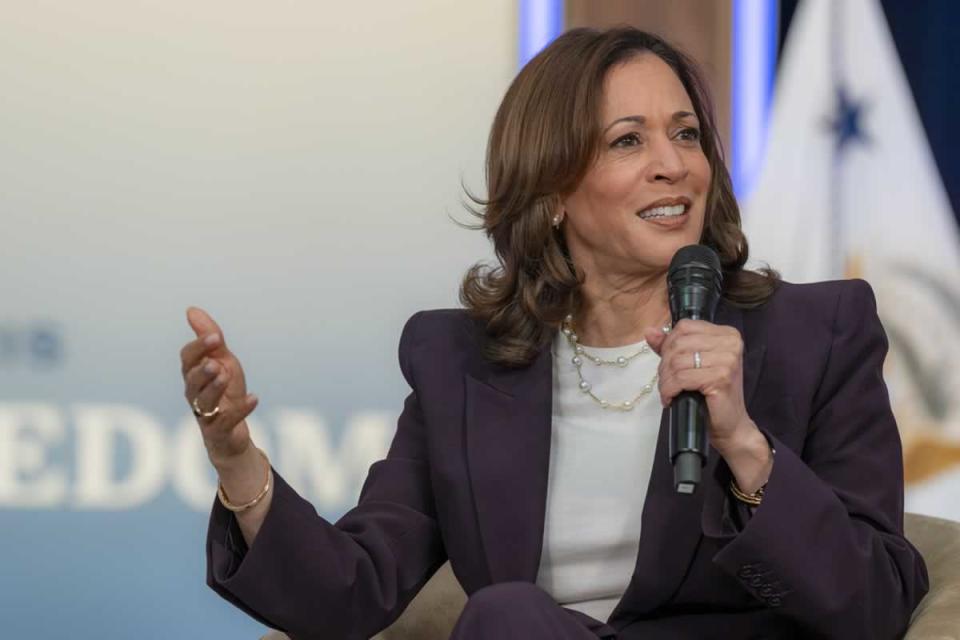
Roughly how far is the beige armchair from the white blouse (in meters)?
0.28

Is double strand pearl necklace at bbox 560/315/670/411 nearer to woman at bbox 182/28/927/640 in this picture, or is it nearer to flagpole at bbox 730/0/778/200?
woman at bbox 182/28/927/640

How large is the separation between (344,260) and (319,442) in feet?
1.26

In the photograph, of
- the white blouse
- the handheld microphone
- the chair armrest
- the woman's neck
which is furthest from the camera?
the woman's neck

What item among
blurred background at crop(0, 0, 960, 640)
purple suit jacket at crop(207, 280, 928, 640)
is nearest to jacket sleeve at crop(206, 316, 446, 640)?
purple suit jacket at crop(207, 280, 928, 640)

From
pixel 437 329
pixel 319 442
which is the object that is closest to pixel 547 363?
pixel 437 329

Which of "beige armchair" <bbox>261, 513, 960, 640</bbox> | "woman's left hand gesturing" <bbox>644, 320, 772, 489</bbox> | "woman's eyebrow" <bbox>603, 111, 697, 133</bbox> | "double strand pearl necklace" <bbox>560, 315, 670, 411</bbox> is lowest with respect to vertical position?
"beige armchair" <bbox>261, 513, 960, 640</bbox>

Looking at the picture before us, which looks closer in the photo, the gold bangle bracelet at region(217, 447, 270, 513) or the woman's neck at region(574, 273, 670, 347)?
the gold bangle bracelet at region(217, 447, 270, 513)

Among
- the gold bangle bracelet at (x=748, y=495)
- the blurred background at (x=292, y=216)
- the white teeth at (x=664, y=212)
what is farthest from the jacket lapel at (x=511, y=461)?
the blurred background at (x=292, y=216)

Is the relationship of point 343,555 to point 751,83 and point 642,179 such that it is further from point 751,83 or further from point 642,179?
point 751,83

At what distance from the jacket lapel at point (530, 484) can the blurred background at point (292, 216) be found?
1183mm

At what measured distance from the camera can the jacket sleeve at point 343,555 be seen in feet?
5.53

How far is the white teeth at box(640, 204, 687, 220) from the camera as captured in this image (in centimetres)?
187

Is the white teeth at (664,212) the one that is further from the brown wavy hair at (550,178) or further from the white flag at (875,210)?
the white flag at (875,210)

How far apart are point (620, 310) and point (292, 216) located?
4.27 ft
